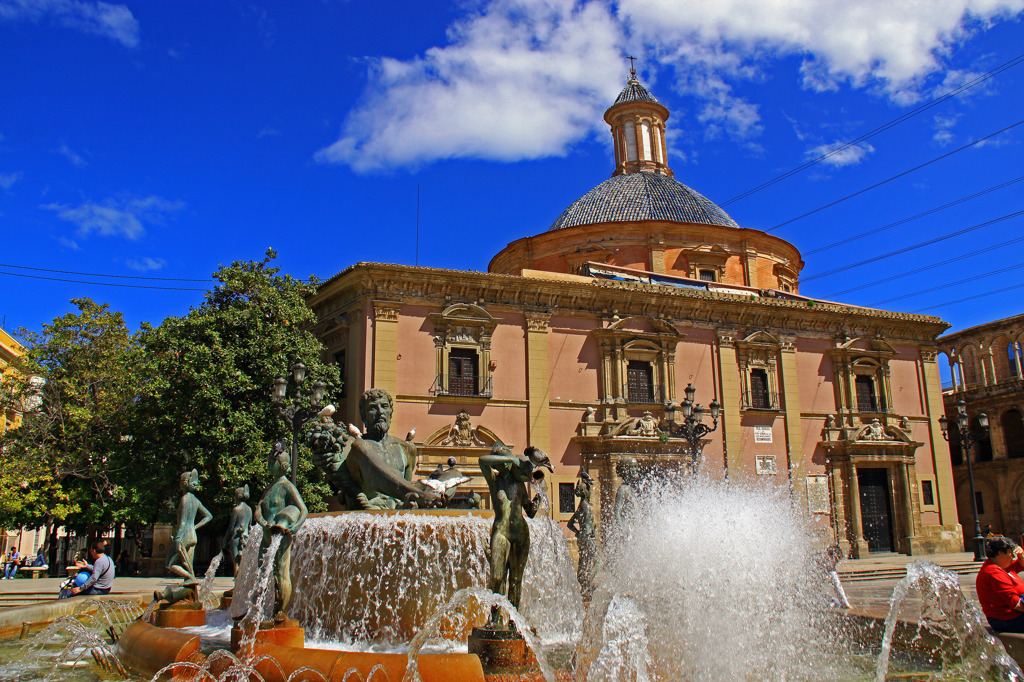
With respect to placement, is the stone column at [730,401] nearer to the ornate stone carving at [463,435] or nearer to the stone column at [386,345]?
the ornate stone carving at [463,435]

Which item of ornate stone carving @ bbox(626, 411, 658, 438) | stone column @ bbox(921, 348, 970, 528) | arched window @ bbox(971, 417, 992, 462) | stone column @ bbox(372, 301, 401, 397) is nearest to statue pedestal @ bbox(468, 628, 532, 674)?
stone column @ bbox(372, 301, 401, 397)

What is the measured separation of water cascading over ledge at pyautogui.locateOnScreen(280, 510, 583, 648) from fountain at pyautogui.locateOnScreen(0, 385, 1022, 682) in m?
0.01

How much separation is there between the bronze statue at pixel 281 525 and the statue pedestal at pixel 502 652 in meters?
1.61

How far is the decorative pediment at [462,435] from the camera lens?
1933 centimetres

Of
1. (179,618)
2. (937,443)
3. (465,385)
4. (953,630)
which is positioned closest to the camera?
(953,630)

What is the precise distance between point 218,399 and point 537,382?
7.91m

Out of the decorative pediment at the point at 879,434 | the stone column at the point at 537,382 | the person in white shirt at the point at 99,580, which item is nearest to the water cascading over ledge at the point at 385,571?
the person in white shirt at the point at 99,580

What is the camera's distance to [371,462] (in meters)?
7.22

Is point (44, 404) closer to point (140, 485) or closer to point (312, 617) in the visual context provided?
point (140, 485)

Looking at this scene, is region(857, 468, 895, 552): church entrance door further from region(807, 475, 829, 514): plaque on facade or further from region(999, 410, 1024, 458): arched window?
region(999, 410, 1024, 458): arched window

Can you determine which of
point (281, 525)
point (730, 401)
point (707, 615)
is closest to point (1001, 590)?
point (707, 615)

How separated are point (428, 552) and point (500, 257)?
2242 centimetres

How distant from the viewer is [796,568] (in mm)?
10695

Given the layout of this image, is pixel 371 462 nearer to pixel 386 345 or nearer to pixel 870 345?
pixel 386 345
